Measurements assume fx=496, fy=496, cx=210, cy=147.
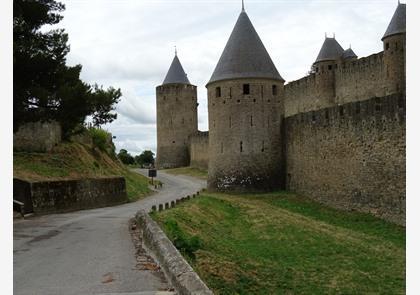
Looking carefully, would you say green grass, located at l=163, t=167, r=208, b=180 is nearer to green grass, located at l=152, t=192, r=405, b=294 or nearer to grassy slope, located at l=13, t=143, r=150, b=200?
grassy slope, located at l=13, t=143, r=150, b=200

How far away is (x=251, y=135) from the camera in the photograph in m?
26.1

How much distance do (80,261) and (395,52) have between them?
30587 millimetres

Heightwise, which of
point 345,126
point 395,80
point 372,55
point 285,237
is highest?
point 372,55

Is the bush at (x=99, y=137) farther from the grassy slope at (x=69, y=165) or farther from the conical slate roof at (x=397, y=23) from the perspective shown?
the conical slate roof at (x=397, y=23)

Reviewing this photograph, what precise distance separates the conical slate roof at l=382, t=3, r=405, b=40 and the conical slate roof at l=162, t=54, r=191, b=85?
2370 centimetres

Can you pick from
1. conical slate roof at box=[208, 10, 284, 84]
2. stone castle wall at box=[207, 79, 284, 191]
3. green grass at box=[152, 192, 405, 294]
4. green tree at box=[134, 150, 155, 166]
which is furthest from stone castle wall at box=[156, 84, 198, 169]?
green grass at box=[152, 192, 405, 294]

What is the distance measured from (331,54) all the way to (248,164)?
21911 millimetres

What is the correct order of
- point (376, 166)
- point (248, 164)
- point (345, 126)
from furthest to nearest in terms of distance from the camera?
point (248, 164)
point (345, 126)
point (376, 166)

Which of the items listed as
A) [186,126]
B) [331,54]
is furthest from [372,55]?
[186,126]

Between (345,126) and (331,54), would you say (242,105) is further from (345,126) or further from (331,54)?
(331,54)

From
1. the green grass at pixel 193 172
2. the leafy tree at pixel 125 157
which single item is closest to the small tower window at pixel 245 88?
the green grass at pixel 193 172

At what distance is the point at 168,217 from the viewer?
47.2 ft

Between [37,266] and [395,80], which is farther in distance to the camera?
[395,80]

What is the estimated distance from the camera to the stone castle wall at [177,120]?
52.5 metres
